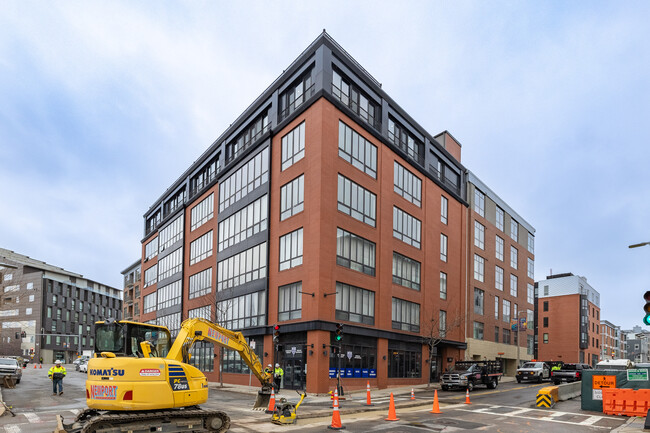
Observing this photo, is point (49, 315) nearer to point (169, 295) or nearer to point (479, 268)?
point (169, 295)

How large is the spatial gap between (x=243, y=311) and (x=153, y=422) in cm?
2758

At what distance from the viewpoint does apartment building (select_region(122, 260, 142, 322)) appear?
270 feet

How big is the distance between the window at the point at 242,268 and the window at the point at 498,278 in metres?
32.8

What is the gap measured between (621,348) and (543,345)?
67.6 metres

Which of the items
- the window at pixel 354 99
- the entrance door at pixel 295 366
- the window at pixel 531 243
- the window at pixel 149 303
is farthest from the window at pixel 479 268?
the window at pixel 149 303

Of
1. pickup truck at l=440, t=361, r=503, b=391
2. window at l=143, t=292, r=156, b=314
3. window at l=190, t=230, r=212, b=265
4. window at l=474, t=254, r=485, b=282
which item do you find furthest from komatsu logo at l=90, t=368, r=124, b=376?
window at l=143, t=292, r=156, b=314

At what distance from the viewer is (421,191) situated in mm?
45312

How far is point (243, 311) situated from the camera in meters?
40.5

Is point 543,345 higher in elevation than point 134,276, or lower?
lower

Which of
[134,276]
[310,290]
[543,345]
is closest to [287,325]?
[310,290]

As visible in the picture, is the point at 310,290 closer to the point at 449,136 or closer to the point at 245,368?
the point at 245,368

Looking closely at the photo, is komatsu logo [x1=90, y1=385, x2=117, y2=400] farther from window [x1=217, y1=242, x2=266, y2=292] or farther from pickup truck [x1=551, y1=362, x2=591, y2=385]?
pickup truck [x1=551, y1=362, x2=591, y2=385]

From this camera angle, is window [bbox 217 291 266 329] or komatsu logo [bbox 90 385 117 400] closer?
komatsu logo [bbox 90 385 117 400]

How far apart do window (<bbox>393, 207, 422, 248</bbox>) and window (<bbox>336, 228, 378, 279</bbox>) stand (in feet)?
14.0
